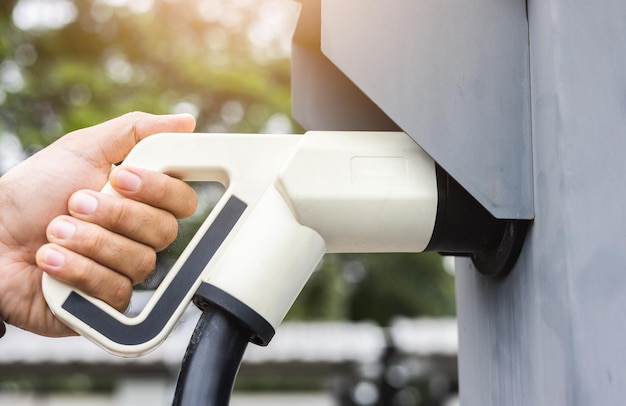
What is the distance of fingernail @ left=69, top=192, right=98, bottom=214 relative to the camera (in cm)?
75

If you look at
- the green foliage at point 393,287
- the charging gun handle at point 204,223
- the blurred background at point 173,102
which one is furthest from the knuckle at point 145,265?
the green foliage at point 393,287

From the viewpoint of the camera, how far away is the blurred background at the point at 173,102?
232 inches

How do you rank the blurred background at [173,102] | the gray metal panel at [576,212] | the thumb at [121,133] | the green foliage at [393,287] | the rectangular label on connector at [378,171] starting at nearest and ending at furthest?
the gray metal panel at [576,212] → the rectangular label on connector at [378,171] → the thumb at [121,133] → the blurred background at [173,102] → the green foliage at [393,287]

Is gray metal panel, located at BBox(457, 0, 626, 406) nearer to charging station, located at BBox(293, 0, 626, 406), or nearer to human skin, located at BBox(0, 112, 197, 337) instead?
charging station, located at BBox(293, 0, 626, 406)

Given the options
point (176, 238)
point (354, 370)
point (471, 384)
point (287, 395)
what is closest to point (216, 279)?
point (176, 238)

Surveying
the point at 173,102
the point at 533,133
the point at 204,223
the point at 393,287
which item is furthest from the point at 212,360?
the point at 393,287

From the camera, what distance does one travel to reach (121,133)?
0.84 metres

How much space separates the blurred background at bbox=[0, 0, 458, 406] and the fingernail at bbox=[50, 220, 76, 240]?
4.85 metres

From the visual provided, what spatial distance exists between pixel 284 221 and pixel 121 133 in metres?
0.28

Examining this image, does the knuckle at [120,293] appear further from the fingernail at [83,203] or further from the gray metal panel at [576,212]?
the gray metal panel at [576,212]

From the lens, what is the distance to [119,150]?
2.83 ft

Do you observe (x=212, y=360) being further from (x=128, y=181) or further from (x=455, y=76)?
(x=455, y=76)

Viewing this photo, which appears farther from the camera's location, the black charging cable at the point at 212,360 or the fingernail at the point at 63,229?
the fingernail at the point at 63,229

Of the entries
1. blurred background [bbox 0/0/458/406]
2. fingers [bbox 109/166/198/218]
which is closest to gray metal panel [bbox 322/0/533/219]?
fingers [bbox 109/166/198/218]
